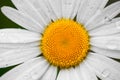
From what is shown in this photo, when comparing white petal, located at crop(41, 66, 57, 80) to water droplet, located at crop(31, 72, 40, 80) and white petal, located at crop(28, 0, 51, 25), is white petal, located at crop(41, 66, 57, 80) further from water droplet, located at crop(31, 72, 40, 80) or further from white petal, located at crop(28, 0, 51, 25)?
white petal, located at crop(28, 0, 51, 25)

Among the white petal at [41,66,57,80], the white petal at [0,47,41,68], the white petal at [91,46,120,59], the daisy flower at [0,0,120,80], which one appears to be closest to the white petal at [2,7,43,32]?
the daisy flower at [0,0,120,80]

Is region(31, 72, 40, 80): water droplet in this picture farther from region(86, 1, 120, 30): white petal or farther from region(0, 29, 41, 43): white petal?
region(86, 1, 120, 30): white petal

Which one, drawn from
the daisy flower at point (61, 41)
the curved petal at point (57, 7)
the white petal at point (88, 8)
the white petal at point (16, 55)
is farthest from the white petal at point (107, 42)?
the white petal at point (16, 55)

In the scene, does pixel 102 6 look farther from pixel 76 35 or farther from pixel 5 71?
pixel 5 71

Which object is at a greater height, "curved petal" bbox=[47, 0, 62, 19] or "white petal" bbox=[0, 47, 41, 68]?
"curved petal" bbox=[47, 0, 62, 19]

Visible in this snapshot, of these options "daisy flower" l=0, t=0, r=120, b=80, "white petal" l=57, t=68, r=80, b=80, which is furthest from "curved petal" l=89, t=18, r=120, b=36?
"white petal" l=57, t=68, r=80, b=80

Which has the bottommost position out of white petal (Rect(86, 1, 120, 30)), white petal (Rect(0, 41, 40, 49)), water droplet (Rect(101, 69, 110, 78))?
water droplet (Rect(101, 69, 110, 78))

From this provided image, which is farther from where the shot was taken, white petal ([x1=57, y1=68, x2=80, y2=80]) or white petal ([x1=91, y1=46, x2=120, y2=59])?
white petal ([x1=57, y1=68, x2=80, y2=80])

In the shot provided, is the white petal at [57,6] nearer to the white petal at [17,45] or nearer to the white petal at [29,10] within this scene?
the white petal at [29,10]
